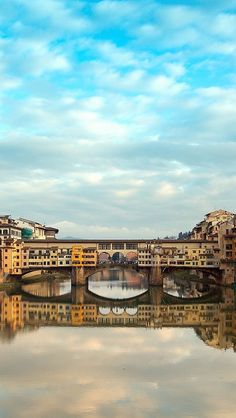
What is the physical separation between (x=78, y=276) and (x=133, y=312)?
1760 cm

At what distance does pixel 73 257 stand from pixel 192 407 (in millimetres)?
39379

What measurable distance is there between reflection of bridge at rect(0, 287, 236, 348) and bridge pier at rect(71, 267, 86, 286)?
266 inches

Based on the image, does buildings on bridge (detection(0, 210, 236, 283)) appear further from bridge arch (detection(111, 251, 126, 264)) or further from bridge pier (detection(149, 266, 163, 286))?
bridge arch (detection(111, 251, 126, 264))

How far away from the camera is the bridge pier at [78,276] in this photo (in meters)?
51.9

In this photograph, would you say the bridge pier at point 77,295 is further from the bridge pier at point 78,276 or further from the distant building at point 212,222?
the distant building at point 212,222

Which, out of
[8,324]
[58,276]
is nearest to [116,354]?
[8,324]

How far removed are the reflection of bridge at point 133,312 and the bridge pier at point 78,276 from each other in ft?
22.2

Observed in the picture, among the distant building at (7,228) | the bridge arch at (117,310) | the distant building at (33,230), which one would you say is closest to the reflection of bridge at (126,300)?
the bridge arch at (117,310)

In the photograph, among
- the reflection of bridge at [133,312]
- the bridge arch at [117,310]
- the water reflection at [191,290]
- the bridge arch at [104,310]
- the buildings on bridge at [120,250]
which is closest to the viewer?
the reflection of bridge at [133,312]

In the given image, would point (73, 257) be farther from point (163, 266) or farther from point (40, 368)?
point (40, 368)

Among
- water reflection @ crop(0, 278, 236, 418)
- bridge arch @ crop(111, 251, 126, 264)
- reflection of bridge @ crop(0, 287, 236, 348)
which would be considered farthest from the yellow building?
water reflection @ crop(0, 278, 236, 418)

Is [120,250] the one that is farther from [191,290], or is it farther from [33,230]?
[33,230]

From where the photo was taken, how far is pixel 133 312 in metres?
35.2

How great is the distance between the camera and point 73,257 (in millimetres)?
52438
